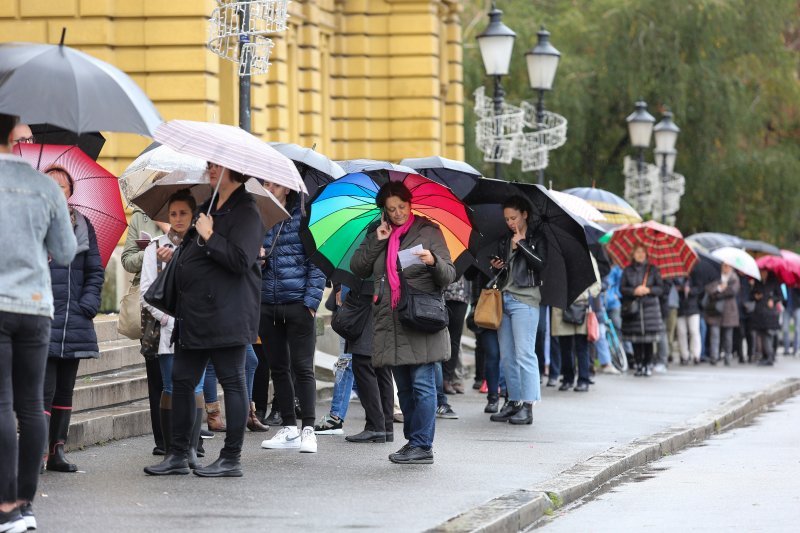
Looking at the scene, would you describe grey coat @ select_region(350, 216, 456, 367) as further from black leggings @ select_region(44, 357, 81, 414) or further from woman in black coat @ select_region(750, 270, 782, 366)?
woman in black coat @ select_region(750, 270, 782, 366)

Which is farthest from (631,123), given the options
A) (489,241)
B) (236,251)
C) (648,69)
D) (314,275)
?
(236,251)

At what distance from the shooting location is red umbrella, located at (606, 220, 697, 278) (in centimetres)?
2220

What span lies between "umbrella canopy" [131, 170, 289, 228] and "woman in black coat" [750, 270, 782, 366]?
18405mm

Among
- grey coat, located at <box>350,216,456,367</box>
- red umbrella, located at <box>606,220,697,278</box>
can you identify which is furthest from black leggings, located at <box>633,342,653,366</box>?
grey coat, located at <box>350,216,456,367</box>

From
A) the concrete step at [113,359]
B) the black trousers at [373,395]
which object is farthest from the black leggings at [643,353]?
the black trousers at [373,395]

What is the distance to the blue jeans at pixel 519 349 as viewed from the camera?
14148 millimetres

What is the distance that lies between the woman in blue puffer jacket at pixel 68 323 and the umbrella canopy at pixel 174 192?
70cm

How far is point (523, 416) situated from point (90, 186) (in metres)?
5.23

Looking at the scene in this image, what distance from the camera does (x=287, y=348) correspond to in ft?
40.1

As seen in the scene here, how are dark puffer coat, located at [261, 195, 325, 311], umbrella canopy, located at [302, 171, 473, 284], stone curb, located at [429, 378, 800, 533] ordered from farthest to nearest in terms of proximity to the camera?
dark puffer coat, located at [261, 195, 325, 311], umbrella canopy, located at [302, 171, 473, 284], stone curb, located at [429, 378, 800, 533]

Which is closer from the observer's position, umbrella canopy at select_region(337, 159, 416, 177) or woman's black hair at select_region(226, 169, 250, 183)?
woman's black hair at select_region(226, 169, 250, 183)

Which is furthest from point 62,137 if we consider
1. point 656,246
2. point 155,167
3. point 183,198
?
point 656,246

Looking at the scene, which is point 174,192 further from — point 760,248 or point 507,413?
point 760,248

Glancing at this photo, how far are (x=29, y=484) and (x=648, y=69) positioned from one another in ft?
106
